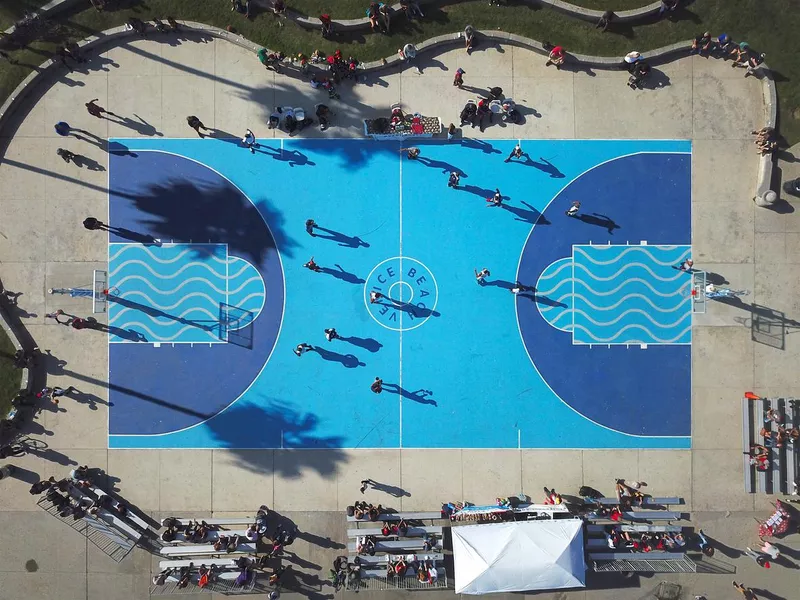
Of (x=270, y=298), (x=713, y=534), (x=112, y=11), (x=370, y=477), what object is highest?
(x=112, y=11)

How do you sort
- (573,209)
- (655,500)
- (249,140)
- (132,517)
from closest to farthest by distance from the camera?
(573,209) < (249,140) < (132,517) < (655,500)

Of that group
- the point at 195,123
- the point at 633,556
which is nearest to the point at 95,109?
the point at 195,123

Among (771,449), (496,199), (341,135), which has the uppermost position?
(341,135)

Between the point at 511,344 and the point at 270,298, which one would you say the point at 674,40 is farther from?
the point at 270,298

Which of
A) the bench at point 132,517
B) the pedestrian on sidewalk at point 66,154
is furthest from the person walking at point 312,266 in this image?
the bench at point 132,517

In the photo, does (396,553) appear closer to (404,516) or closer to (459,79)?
(404,516)

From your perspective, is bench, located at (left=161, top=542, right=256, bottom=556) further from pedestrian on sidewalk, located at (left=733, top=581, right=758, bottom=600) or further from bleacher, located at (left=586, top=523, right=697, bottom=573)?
pedestrian on sidewalk, located at (left=733, top=581, right=758, bottom=600)

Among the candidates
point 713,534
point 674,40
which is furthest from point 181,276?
point 713,534
